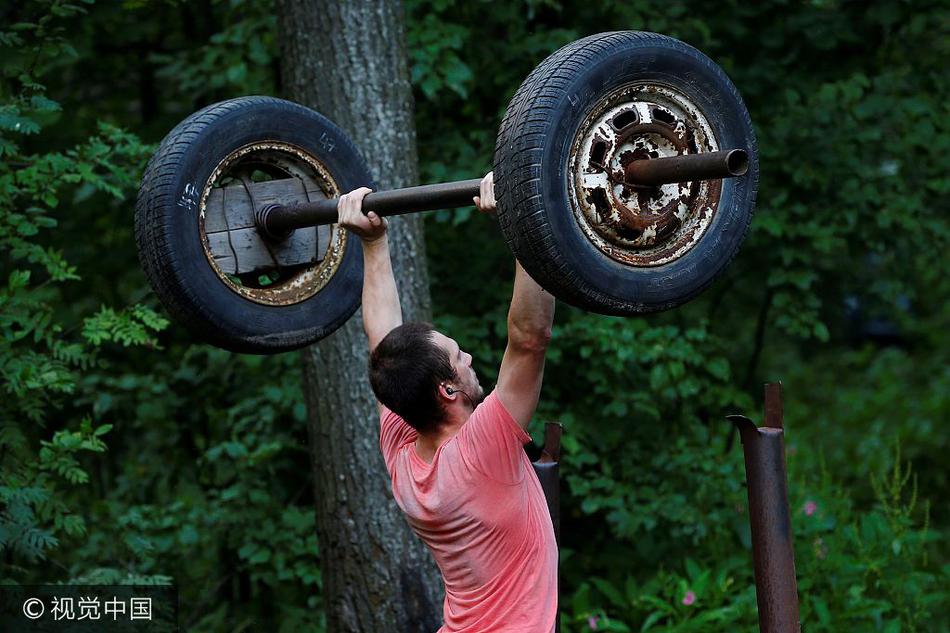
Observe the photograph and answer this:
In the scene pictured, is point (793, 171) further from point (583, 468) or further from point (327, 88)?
point (327, 88)

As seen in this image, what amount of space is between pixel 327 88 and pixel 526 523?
2.37 meters

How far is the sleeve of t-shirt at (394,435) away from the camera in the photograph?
11.1ft

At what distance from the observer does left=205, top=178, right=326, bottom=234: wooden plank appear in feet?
12.4

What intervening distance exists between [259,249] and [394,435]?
90cm

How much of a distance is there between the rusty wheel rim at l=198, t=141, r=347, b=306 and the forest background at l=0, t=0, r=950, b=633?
1.00 metres

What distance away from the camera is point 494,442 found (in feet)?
9.71

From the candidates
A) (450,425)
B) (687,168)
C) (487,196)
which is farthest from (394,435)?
(687,168)

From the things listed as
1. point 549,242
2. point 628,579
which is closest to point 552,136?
point 549,242

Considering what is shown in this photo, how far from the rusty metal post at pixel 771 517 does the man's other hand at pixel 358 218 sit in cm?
129

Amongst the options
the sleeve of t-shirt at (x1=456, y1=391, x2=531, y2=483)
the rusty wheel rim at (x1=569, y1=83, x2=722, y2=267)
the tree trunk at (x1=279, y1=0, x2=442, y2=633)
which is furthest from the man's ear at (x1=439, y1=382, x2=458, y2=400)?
the tree trunk at (x1=279, y1=0, x2=442, y2=633)

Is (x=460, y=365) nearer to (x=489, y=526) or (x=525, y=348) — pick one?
(x=525, y=348)

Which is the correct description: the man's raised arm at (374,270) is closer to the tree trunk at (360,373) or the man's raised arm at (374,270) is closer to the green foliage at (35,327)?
the tree trunk at (360,373)

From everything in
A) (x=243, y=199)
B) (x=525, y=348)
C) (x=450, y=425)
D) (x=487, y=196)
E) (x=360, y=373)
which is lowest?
(x=450, y=425)

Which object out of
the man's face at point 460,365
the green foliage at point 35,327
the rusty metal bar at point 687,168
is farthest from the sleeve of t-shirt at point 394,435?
the green foliage at point 35,327
